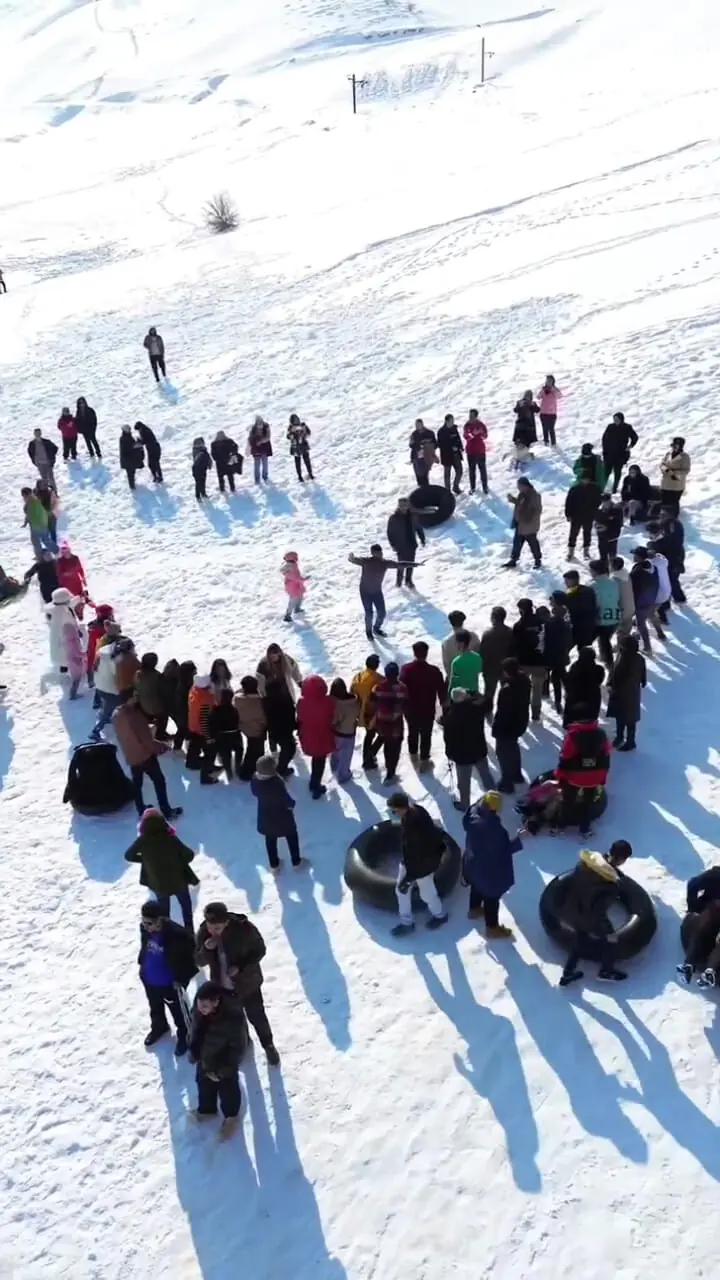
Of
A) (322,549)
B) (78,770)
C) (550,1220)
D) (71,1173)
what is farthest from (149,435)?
(550,1220)

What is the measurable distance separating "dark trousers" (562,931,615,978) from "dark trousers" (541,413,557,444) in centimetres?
1160

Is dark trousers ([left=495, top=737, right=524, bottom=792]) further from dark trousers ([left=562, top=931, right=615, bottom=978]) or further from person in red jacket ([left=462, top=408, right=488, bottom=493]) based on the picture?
person in red jacket ([left=462, top=408, right=488, bottom=493])

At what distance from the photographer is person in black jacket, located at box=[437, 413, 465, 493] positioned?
663 inches

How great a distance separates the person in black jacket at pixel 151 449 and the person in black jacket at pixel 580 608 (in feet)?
33.1

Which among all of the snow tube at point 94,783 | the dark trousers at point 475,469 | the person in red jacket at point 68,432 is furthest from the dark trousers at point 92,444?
the snow tube at point 94,783

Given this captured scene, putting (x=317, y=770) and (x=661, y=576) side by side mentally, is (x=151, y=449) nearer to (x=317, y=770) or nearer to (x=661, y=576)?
(x=317, y=770)

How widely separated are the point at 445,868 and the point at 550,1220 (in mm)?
2980

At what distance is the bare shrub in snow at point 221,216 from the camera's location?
4009 cm

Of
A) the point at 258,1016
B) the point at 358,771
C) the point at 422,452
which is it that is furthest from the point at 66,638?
the point at 422,452

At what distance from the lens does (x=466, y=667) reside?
1048cm

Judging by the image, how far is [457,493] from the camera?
17312mm

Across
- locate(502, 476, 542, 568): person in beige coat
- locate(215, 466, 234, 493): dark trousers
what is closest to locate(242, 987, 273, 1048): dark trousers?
locate(502, 476, 542, 568): person in beige coat

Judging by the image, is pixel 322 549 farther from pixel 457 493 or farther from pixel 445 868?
pixel 445 868

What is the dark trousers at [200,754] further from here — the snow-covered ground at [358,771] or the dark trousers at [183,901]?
the dark trousers at [183,901]
